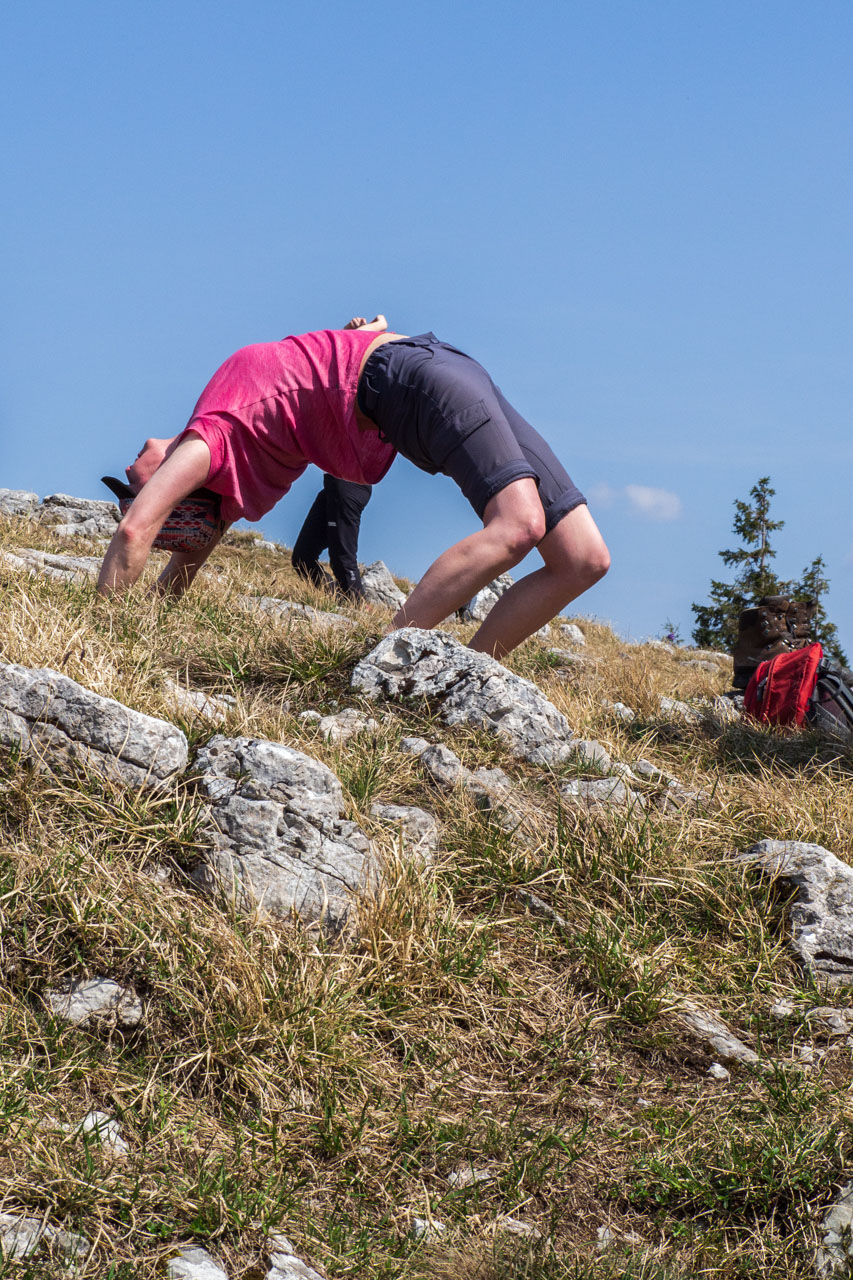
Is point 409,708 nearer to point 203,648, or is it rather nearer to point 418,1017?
point 203,648

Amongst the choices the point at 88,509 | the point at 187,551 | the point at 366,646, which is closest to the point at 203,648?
the point at 366,646

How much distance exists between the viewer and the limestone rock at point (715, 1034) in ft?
9.45

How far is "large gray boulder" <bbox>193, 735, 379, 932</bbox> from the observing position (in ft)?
9.84

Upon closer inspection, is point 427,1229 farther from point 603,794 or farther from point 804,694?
point 804,694

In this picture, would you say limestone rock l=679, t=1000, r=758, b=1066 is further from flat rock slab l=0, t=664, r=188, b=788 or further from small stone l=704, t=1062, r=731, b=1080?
flat rock slab l=0, t=664, r=188, b=788

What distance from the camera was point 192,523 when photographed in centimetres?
534

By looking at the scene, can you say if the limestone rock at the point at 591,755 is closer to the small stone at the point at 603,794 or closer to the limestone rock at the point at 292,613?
the small stone at the point at 603,794

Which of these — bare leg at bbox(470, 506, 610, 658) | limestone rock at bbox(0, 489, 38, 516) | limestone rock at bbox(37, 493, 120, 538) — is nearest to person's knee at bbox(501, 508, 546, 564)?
bare leg at bbox(470, 506, 610, 658)

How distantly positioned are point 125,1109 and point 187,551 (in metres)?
3.66

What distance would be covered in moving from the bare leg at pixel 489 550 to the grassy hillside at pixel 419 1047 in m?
0.98

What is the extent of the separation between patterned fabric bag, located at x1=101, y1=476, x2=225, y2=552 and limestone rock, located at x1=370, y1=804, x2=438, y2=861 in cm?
228

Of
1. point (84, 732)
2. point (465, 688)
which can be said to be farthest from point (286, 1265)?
point (465, 688)

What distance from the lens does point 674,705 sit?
5.98 m

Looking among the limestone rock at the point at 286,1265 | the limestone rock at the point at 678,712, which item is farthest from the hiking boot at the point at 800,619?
the limestone rock at the point at 286,1265
